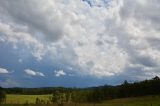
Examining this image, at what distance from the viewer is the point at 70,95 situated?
492 feet

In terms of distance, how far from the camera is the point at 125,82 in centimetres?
14762

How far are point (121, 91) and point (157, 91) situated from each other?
601 inches

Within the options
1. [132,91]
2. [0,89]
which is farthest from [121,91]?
[0,89]

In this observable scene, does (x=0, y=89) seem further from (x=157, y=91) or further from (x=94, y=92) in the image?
(x=157, y=91)

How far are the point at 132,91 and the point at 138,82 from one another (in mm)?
7015

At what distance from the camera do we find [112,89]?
150 metres

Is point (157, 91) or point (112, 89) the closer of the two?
point (157, 91)

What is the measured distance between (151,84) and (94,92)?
84.6 ft

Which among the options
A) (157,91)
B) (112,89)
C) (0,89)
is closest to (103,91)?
(112,89)

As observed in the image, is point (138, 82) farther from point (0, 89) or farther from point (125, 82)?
point (0, 89)

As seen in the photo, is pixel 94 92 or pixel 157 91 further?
pixel 94 92

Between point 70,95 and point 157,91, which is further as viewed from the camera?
point 70,95

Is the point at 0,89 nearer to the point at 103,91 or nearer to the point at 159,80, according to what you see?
the point at 103,91

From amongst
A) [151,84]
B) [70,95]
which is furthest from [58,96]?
[151,84]
